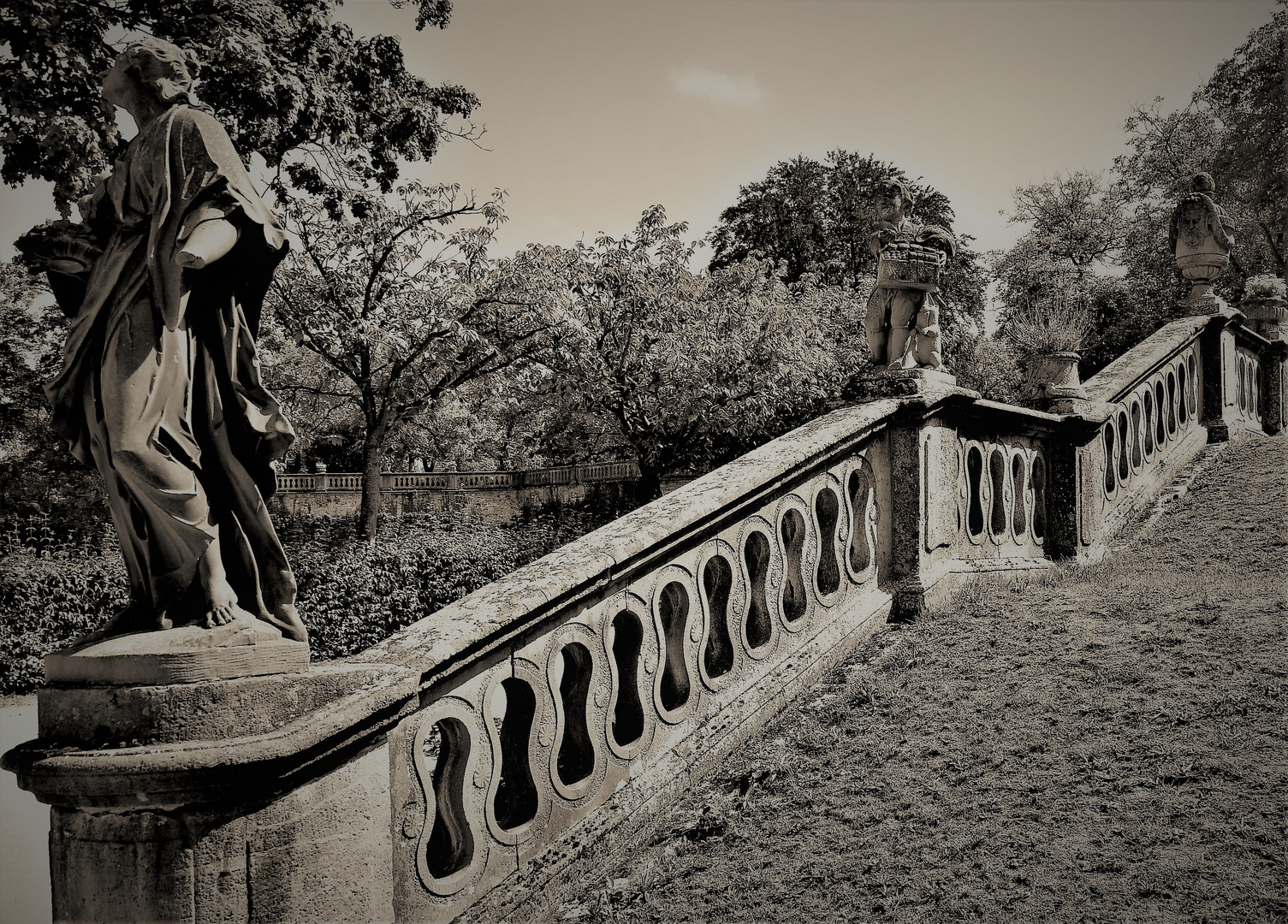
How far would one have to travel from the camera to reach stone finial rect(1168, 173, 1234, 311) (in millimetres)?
10664

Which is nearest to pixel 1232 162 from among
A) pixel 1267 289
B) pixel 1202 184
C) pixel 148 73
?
pixel 1267 289

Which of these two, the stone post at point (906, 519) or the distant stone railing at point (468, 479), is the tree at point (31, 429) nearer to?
the stone post at point (906, 519)

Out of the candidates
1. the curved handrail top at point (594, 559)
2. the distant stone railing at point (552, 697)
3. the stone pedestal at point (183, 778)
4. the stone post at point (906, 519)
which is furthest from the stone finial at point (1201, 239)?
the stone pedestal at point (183, 778)

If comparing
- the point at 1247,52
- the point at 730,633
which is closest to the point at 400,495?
the point at 1247,52

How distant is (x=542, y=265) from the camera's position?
21375mm

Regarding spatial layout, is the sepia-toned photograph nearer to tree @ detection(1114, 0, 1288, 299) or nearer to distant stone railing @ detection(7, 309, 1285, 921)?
distant stone railing @ detection(7, 309, 1285, 921)

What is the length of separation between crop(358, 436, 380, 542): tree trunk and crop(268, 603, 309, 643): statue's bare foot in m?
18.1

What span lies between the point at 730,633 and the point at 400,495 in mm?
42696

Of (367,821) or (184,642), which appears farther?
(367,821)

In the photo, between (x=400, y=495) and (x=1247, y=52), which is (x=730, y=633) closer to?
(x=1247, y=52)

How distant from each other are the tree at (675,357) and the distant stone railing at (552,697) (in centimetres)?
1643

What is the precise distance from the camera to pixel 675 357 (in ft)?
74.9

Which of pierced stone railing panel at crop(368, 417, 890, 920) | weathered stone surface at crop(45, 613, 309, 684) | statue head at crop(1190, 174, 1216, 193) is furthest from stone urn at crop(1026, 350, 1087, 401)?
weathered stone surface at crop(45, 613, 309, 684)

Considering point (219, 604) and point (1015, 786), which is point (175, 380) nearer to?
point (219, 604)
